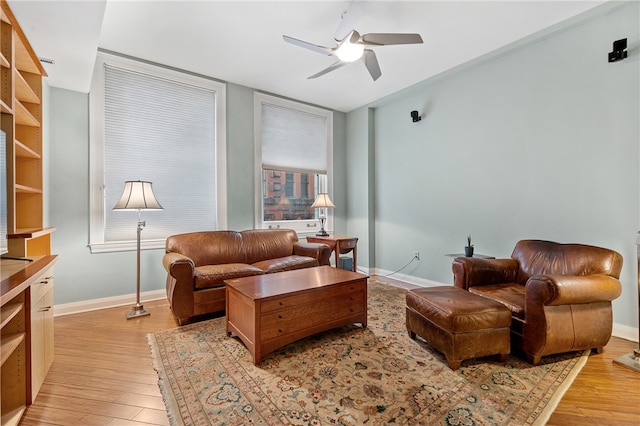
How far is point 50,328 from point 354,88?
4264 mm

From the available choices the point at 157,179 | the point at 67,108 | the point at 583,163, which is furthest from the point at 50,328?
the point at 583,163

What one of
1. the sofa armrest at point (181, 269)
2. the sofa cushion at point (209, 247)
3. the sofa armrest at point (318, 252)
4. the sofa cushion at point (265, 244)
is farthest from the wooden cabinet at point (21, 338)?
the sofa armrest at point (318, 252)

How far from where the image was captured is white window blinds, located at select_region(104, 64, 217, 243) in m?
3.34

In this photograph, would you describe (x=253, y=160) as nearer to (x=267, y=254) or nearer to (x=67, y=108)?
(x=267, y=254)

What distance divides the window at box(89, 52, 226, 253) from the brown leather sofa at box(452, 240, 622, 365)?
3462 mm

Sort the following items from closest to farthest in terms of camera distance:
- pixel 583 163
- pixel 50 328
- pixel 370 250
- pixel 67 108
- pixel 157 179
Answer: pixel 50 328
pixel 583 163
pixel 67 108
pixel 157 179
pixel 370 250

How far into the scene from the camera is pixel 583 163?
9.12 ft

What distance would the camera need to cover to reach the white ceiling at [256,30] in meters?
2.15

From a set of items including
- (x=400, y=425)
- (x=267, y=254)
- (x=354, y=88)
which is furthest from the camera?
(x=354, y=88)

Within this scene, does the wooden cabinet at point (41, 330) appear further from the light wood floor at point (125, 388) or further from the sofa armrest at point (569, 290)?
the sofa armrest at point (569, 290)

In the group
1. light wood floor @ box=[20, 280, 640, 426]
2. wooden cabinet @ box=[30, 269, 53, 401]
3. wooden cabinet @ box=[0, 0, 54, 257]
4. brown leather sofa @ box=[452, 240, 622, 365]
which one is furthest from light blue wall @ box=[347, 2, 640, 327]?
wooden cabinet @ box=[0, 0, 54, 257]

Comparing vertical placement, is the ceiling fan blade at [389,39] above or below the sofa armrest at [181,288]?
above

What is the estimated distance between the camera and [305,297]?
91.3 inches

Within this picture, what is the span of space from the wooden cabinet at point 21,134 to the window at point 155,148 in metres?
0.99
